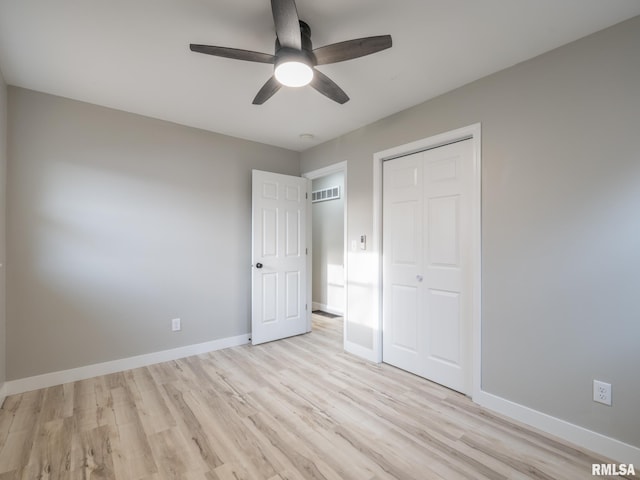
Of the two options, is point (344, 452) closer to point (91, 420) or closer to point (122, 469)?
point (122, 469)

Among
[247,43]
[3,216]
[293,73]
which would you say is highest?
[247,43]

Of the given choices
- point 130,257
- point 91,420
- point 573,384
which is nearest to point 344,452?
point 573,384

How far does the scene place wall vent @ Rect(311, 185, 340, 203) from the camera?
511 centimetres

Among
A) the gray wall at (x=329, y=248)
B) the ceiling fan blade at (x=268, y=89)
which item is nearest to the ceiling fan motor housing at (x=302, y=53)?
the ceiling fan blade at (x=268, y=89)

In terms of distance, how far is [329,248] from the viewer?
530 cm

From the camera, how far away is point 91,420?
2066 mm

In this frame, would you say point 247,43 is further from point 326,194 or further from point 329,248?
point 329,248

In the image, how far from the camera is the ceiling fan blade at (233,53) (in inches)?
63.1

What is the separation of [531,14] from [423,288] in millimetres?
2009

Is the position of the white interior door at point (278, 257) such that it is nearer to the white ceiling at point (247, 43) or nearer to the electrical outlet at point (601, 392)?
the white ceiling at point (247, 43)

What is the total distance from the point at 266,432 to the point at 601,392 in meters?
2.04

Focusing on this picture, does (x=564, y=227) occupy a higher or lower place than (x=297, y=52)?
lower

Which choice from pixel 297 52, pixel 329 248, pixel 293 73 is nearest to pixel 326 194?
pixel 329 248

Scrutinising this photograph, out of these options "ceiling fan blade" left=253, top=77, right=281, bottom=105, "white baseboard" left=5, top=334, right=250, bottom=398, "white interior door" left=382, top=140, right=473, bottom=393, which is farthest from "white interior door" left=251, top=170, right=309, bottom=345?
"ceiling fan blade" left=253, top=77, right=281, bottom=105
